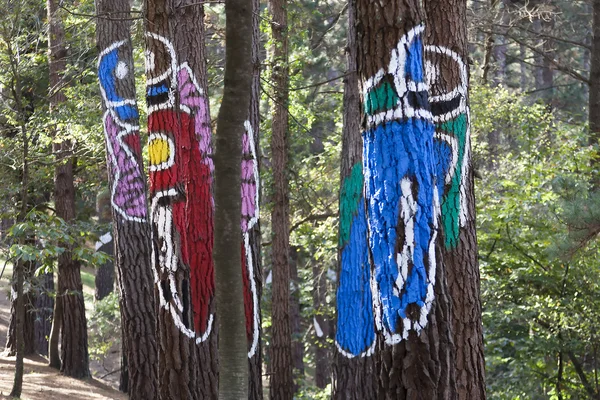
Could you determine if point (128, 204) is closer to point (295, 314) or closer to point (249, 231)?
A: point (249, 231)

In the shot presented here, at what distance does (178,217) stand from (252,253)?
0.77 meters

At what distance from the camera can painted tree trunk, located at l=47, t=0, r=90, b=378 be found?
12.8 meters

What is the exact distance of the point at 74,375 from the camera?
13.5 m

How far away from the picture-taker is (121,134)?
29.5 feet

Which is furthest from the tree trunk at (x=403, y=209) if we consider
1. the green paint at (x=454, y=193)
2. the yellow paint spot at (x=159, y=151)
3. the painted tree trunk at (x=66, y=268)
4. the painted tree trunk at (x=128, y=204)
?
the painted tree trunk at (x=66, y=268)

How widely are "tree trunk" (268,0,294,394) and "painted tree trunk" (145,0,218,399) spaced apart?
6.16m

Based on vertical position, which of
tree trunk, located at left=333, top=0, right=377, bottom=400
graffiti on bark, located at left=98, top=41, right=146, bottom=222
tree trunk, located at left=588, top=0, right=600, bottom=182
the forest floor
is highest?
tree trunk, located at left=588, top=0, right=600, bottom=182

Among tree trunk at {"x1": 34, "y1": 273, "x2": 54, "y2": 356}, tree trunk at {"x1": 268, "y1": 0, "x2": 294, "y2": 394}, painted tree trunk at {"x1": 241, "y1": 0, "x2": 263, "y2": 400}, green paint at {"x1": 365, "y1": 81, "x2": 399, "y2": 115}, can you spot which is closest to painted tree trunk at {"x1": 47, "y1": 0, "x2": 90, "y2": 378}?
tree trunk at {"x1": 34, "y1": 273, "x2": 54, "y2": 356}

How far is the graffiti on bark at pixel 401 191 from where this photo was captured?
14.2ft

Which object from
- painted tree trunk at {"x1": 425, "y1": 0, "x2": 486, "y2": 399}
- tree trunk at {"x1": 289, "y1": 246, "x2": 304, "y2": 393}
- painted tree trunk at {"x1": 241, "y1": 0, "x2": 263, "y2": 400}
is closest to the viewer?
painted tree trunk at {"x1": 425, "y1": 0, "x2": 486, "y2": 399}

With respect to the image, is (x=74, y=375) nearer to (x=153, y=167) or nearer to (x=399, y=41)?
(x=153, y=167)

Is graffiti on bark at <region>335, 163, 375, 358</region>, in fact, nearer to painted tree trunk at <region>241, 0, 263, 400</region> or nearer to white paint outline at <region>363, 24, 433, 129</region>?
painted tree trunk at <region>241, 0, 263, 400</region>

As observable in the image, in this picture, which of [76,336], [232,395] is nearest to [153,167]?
[232,395]

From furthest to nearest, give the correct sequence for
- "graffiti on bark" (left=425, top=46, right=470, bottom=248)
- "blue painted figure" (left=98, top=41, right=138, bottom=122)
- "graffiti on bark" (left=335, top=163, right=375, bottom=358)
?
1. "blue painted figure" (left=98, top=41, right=138, bottom=122)
2. "graffiti on bark" (left=335, top=163, right=375, bottom=358)
3. "graffiti on bark" (left=425, top=46, right=470, bottom=248)
